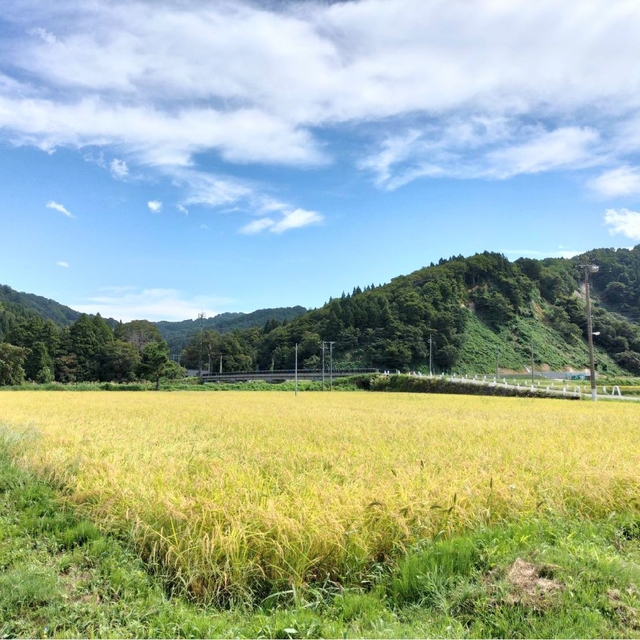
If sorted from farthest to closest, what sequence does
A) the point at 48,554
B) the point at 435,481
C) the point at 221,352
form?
the point at 221,352 < the point at 435,481 < the point at 48,554

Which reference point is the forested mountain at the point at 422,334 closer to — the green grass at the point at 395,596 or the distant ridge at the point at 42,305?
the distant ridge at the point at 42,305

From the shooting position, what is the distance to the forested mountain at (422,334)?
74250 mm

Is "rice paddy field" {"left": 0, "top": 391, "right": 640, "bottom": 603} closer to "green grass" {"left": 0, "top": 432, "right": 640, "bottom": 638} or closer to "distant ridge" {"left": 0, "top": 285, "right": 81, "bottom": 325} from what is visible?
"green grass" {"left": 0, "top": 432, "right": 640, "bottom": 638}

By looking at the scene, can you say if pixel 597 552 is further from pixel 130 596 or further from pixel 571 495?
pixel 130 596

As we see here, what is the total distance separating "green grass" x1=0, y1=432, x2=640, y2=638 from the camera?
333 centimetres

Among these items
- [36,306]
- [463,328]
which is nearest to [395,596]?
[463,328]

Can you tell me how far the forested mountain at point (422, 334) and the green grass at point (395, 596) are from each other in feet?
193

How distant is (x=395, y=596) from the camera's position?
3.80 m

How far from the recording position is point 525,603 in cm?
345

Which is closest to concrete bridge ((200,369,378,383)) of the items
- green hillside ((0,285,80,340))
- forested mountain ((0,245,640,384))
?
forested mountain ((0,245,640,384))

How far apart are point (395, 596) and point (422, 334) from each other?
8219 cm

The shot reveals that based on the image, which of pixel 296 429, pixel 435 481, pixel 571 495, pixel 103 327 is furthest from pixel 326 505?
pixel 103 327

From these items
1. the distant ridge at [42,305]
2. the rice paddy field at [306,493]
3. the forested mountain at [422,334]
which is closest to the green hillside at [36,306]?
the distant ridge at [42,305]

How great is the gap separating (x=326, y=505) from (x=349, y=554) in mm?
630
